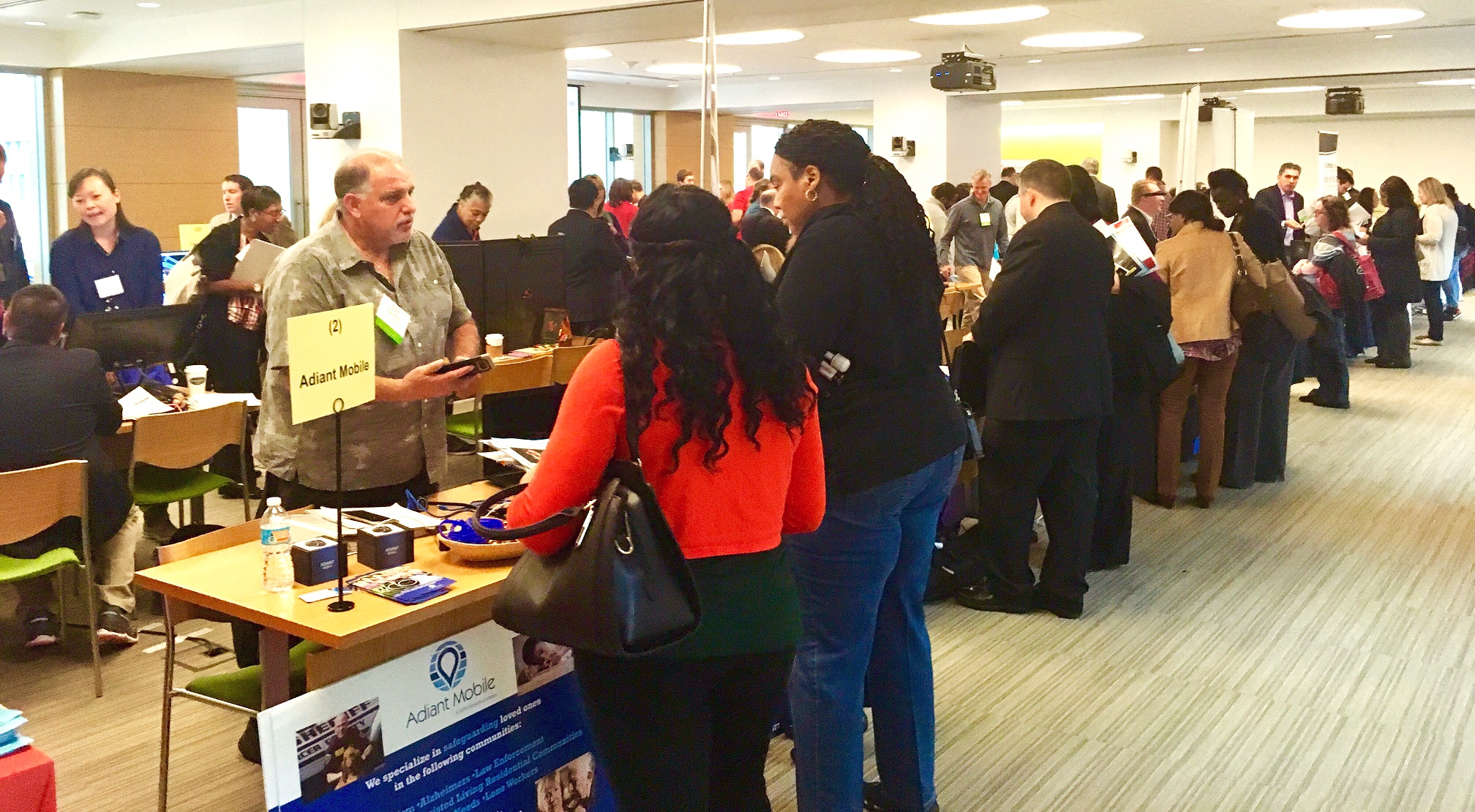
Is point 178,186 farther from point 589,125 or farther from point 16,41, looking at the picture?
point 589,125

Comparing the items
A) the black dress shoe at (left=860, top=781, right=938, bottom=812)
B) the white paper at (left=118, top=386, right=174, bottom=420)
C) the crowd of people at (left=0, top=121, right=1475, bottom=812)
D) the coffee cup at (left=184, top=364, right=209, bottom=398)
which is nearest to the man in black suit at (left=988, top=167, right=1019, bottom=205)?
the crowd of people at (left=0, top=121, right=1475, bottom=812)

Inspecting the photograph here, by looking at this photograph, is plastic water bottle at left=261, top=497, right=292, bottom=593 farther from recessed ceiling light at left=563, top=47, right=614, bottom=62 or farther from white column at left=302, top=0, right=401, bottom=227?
recessed ceiling light at left=563, top=47, right=614, bottom=62

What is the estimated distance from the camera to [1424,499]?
6.29 meters

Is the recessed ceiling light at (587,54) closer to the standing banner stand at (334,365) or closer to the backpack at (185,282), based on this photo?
the backpack at (185,282)

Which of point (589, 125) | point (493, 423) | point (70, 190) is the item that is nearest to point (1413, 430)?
point (493, 423)

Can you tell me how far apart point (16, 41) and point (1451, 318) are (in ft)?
51.2

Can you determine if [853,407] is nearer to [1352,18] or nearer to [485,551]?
[485,551]

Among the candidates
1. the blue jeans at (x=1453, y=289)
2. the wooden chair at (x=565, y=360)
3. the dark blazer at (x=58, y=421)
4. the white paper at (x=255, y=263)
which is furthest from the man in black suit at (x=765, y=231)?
the blue jeans at (x=1453, y=289)

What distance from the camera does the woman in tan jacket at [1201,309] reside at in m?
5.55

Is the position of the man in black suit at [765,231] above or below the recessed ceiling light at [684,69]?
below

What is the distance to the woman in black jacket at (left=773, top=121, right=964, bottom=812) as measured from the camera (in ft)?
8.05

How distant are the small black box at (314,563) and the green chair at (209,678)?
0.20 meters

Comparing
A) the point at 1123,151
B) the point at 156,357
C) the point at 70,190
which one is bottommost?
the point at 156,357

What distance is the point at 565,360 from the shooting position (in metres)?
5.52
